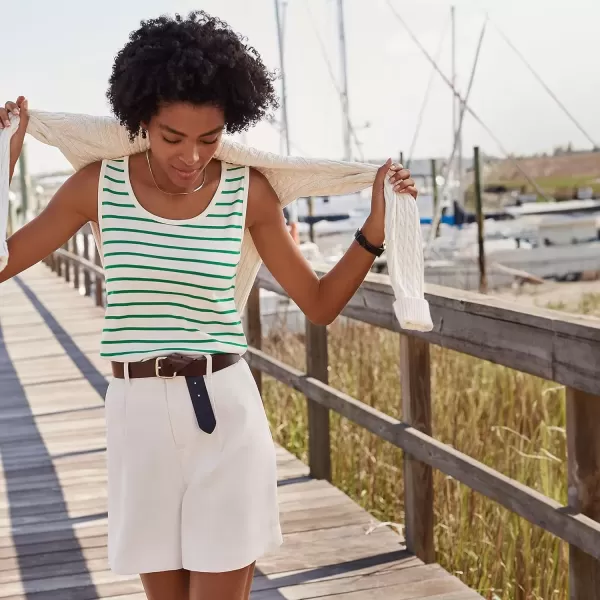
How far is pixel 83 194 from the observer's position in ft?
7.04

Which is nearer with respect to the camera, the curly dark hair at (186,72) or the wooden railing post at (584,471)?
the curly dark hair at (186,72)

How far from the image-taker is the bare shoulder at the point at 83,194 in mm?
2139

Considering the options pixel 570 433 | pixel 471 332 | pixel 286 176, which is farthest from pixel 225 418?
pixel 471 332

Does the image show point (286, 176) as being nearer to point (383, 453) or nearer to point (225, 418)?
point (225, 418)

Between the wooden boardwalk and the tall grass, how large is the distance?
258 millimetres

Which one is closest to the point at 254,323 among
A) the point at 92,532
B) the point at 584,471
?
the point at 92,532

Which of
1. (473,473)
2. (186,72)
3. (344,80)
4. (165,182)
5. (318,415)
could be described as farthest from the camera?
(344,80)

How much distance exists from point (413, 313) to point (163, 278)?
46 cm

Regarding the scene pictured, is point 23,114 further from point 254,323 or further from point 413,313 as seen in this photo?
point 254,323

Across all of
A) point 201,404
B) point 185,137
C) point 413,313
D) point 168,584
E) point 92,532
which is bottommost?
point 92,532

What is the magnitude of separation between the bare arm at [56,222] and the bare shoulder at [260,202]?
0.94 feet

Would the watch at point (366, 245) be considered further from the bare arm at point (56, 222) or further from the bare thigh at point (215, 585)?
the bare thigh at point (215, 585)

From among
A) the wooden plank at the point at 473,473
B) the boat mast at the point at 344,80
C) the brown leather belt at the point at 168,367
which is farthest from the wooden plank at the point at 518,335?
the boat mast at the point at 344,80

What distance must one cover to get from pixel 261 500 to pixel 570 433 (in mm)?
831
